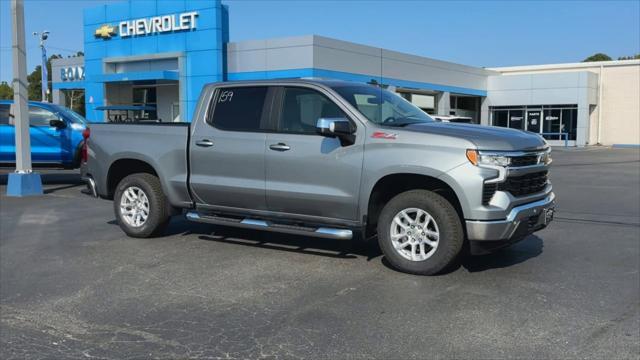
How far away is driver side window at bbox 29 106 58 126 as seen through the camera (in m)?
14.0

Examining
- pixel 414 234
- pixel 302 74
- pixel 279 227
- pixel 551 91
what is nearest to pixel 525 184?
pixel 414 234

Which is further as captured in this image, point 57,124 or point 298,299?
point 57,124

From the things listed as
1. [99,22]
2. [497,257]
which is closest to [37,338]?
[497,257]

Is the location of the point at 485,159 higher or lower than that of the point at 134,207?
higher

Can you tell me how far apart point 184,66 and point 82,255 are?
1107 inches

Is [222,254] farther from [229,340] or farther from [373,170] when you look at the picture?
[229,340]

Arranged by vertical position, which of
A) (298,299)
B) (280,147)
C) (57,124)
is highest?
(57,124)

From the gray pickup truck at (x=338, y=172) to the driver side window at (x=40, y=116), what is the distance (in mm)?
6944

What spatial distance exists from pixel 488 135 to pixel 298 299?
2437mm

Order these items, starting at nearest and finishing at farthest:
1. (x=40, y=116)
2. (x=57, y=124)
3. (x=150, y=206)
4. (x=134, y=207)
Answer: (x=150, y=206), (x=134, y=207), (x=57, y=124), (x=40, y=116)

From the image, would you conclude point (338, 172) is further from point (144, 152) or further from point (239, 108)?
point (144, 152)

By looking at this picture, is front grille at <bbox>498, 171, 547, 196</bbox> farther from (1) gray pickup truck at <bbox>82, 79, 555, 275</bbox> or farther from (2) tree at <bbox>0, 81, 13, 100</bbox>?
(2) tree at <bbox>0, 81, 13, 100</bbox>

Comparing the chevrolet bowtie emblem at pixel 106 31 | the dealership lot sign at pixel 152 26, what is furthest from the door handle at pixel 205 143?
the chevrolet bowtie emblem at pixel 106 31

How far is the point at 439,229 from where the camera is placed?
585 centimetres
